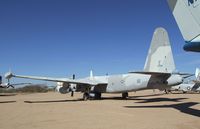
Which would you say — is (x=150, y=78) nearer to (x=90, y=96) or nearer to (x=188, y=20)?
(x=90, y=96)

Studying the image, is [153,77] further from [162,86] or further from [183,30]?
[183,30]

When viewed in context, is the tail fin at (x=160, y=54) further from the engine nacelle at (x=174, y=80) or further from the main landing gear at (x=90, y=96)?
the main landing gear at (x=90, y=96)

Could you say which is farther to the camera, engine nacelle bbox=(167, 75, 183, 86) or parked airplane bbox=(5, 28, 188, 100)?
engine nacelle bbox=(167, 75, 183, 86)

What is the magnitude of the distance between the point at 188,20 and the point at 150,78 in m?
16.7

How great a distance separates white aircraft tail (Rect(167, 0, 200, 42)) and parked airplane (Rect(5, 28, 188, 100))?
30.6ft

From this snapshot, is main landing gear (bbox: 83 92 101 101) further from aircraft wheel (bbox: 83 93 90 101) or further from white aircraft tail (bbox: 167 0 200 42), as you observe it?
white aircraft tail (bbox: 167 0 200 42)

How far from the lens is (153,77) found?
95.7 ft

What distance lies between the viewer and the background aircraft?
13070mm

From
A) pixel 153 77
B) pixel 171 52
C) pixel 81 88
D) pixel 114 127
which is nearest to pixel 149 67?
pixel 153 77

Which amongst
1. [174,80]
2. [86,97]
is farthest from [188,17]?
[86,97]

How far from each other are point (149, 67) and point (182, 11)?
15899mm

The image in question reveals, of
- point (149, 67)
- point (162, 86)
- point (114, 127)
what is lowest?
point (114, 127)

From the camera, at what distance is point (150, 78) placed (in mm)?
29875

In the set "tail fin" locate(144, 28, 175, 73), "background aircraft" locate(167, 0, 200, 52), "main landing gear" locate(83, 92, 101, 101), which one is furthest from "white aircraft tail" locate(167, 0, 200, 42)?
"main landing gear" locate(83, 92, 101, 101)
